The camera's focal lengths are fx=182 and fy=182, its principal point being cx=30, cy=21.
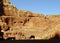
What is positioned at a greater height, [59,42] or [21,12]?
[59,42]

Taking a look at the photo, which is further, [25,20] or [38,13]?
[38,13]

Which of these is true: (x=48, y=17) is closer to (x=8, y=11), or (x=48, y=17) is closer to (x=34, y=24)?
(x=34, y=24)

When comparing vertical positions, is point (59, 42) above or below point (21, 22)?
above

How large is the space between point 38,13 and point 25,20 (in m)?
9.90

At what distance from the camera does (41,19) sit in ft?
214

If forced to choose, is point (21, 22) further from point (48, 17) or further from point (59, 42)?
point (59, 42)

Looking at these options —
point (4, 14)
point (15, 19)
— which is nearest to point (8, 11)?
point (4, 14)

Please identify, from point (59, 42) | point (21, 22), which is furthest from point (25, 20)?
point (59, 42)

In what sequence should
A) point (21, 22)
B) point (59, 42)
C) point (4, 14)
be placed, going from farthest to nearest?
1. point (4, 14)
2. point (21, 22)
3. point (59, 42)

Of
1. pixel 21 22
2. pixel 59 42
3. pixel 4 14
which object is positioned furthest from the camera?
pixel 4 14

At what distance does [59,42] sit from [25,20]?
59337 millimetres

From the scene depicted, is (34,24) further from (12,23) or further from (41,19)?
(12,23)

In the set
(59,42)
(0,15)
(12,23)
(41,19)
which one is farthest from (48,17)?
(59,42)

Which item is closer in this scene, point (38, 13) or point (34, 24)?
point (34, 24)
